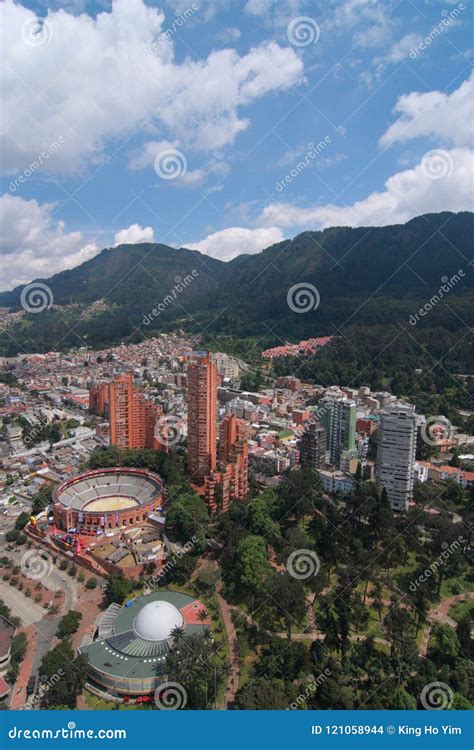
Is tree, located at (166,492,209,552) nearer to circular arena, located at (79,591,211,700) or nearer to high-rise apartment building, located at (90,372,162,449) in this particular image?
circular arena, located at (79,591,211,700)

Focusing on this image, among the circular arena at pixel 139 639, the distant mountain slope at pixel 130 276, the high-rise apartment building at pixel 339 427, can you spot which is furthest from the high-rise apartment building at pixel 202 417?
the distant mountain slope at pixel 130 276

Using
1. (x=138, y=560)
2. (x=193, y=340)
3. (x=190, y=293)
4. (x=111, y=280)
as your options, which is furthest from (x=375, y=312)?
(x=111, y=280)

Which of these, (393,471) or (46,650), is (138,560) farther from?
(393,471)

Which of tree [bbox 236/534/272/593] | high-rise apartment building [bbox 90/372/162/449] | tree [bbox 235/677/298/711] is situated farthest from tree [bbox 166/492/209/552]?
high-rise apartment building [bbox 90/372/162/449]

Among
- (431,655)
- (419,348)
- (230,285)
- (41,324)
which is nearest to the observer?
(431,655)

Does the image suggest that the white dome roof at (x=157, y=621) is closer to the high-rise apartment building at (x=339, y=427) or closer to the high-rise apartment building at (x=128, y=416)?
the high-rise apartment building at (x=128, y=416)

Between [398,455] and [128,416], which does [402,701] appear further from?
[128,416]

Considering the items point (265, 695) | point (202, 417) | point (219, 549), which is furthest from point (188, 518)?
point (265, 695)
